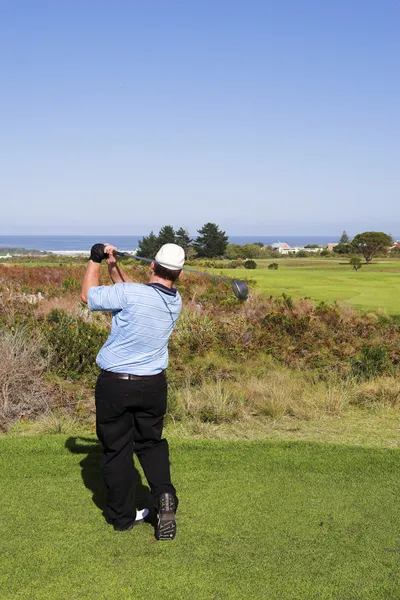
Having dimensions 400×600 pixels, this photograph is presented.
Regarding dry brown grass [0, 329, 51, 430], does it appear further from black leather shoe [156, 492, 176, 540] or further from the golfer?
black leather shoe [156, 492, 176, 540]

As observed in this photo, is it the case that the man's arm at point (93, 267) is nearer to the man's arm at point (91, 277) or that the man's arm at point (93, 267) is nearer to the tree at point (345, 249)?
the man's arm at point (91, 277)

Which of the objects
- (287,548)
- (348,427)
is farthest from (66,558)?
(348,427)

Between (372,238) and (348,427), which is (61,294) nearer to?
(348,427)

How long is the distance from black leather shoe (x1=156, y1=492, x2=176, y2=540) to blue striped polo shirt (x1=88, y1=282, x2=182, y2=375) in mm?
920

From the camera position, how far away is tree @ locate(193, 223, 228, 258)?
27.2m

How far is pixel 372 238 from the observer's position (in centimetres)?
2322

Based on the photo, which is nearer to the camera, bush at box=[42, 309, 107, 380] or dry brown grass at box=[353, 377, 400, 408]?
dry brown grass at box=[353, 377, 400, 408]

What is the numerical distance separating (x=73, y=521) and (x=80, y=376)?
177 inches

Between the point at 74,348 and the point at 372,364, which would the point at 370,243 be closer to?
the point at 372,364

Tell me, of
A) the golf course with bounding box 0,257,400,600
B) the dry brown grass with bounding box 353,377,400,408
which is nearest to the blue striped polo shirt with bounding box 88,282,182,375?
the golf course with bounding box 0,257,400,600

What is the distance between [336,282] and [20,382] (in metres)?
13.3

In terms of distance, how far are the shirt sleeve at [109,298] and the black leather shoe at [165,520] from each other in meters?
1.40

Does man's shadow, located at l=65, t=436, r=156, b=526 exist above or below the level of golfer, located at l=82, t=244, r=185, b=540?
below

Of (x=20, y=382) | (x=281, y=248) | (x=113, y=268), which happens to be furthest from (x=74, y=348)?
(x=281, y=248)
